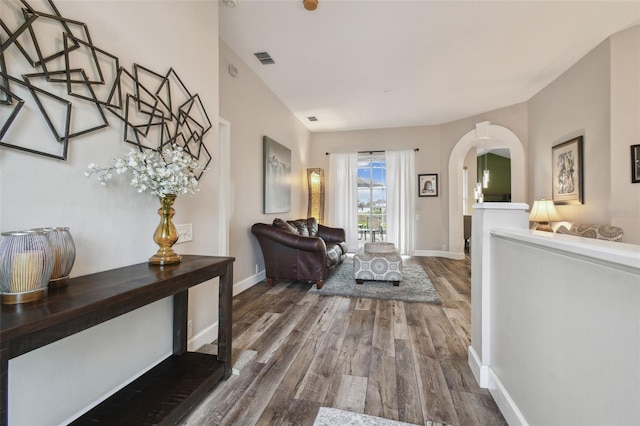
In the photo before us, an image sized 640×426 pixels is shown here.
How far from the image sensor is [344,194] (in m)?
6.63

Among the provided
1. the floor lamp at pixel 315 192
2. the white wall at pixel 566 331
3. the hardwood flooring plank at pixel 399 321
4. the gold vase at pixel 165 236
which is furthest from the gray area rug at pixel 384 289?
the gold vase at pixel 165 236

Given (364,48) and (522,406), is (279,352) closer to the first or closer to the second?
(522,406)

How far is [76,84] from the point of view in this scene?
122 centimetres

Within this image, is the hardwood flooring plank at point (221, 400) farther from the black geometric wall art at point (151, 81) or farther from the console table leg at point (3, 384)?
the black geometric wall art at point (151, 81)

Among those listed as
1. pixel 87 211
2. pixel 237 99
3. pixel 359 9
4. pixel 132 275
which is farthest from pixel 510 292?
pixel 237 99

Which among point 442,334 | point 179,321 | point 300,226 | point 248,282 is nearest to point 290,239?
point 248,282

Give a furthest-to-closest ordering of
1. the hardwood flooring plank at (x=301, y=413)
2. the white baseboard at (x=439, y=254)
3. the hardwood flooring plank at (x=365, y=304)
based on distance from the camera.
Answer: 1. the white baseboard at (x=439, y=254)
2. the hardwood flooring plank at (x=365, y=304)
3. the hardwood flooring plank at (x=301, y=413)

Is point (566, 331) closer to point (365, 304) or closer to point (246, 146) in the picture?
point (365, 304)

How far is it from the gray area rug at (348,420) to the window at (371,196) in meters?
5.31

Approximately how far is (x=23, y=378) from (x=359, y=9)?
3384mm

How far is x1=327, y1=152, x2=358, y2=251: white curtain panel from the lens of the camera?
6.58 m

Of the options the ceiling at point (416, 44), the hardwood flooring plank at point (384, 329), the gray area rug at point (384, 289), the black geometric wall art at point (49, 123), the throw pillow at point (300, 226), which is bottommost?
the hardwood flooring plank at point (384, 329)

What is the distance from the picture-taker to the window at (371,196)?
6676mm

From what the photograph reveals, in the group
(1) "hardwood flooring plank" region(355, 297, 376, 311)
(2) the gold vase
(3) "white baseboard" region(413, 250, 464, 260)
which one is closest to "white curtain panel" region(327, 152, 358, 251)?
(3) "white baseboard" region(413, 250, 464, 260)
